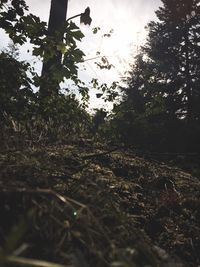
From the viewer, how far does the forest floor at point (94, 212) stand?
126cm

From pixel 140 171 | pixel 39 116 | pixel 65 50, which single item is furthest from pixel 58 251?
pixel 39 116

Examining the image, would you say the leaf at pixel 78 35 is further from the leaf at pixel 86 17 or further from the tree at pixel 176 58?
the tree at pixel 176 58

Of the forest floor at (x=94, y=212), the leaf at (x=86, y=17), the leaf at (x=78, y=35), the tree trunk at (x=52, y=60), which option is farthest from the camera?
the tree trunk at (x=52, y=60)

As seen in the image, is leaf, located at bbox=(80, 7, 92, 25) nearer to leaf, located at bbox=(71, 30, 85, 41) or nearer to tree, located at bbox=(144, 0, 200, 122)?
leaf, located at bbox=(71, 30, 85, 41)

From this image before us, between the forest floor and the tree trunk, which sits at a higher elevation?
the tree trunk

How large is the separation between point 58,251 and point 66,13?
22.9 feet

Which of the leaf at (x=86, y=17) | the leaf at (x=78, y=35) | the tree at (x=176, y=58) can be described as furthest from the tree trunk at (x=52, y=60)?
the tree at (x=176, y=58)

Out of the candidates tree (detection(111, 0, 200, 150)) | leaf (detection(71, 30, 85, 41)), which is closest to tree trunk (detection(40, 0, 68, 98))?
leaf (detection(71, 30, 85, 41))

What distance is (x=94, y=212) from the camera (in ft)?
5.13

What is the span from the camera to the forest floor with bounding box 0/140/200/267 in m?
1.26

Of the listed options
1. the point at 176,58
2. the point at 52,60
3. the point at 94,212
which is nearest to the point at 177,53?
the point at 176,58

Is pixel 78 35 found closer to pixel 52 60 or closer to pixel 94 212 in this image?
pixel 94 212

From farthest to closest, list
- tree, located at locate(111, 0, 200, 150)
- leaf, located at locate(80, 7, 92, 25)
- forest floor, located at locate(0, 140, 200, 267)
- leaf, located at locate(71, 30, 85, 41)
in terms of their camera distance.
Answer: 1. tree, located at locate(111, 0, 200, 150)
2. leaf, located at locate(80, 7, 92, 25)
3. leaf, located at locate(71, 30, 85, 41)
4. forest floor, located at locate(0, 140, 200, 267)

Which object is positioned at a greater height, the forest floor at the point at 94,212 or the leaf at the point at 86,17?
the leaf at the point at 86,17
